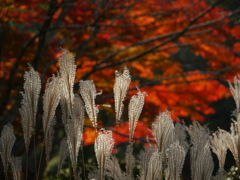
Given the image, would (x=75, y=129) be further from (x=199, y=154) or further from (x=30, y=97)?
(x=199, y=154)

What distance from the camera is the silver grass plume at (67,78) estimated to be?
85.4 inches

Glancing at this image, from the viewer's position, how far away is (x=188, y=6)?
7.41m

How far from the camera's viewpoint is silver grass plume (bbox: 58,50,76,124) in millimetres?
2168

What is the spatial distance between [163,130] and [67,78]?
588 millimetres

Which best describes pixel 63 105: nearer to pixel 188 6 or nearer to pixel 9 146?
pixel 9 146

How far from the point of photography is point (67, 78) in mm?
2184

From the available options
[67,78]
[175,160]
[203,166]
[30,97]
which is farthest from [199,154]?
[30,97]

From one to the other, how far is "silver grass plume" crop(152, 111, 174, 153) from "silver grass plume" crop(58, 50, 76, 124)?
48 centimetres

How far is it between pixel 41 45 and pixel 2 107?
1.18 metres

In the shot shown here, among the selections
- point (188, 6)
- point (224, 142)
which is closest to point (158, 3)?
point (188, 6)

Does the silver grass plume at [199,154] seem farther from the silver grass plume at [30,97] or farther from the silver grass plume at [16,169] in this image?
the silver grass plume at [16,169]

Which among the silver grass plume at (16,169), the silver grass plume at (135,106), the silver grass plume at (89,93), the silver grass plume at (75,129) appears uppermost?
the silver grass plume at (89,93)

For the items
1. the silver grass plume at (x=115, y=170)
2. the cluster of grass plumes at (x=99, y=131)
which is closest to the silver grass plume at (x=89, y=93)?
the cluster of grass plumes at (x=99, y=131)

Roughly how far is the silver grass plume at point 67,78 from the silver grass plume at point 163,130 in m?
0.48
